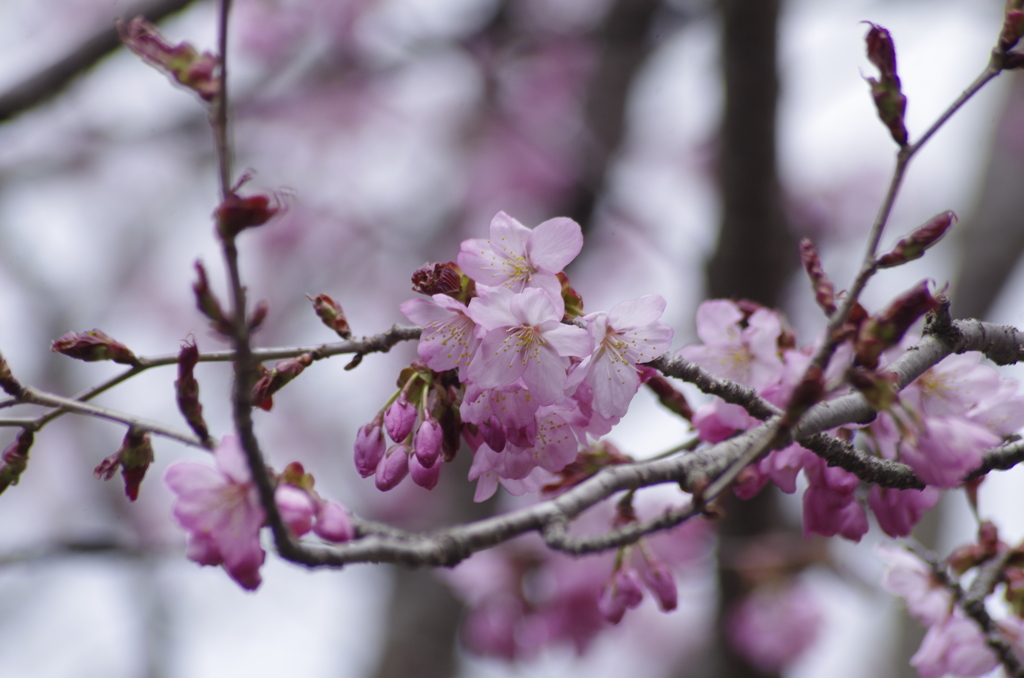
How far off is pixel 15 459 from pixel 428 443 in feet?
1.95

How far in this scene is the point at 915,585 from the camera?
1.52 meters

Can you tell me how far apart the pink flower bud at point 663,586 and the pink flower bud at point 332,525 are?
745mm

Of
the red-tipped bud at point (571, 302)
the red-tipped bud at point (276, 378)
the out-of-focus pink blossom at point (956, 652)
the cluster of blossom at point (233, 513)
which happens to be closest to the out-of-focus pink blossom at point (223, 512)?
the cluster of blossom at point (233, 513)

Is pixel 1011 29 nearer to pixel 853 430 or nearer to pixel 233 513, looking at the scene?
pixel 853 430

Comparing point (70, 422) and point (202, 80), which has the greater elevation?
point (202, 80)

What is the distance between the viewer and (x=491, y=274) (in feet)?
3.74

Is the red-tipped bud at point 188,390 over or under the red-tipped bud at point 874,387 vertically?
under

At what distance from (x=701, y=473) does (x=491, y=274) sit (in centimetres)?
41

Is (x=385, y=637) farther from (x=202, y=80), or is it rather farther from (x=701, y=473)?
(x=202, y=80)

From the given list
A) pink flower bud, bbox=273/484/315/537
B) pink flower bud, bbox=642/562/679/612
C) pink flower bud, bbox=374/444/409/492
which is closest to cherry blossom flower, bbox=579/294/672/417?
pink flower bud, bbox=374/444/409/492

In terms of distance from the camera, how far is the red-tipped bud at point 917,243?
0.91 m

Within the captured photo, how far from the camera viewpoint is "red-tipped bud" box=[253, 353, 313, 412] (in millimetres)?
1078

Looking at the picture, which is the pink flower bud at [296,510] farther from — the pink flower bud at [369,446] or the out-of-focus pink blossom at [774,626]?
the out-of-focus pink blossom at [774,626]

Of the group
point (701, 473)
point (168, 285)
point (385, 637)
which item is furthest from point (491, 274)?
point (168, 285)
